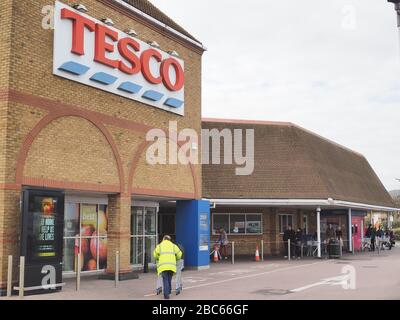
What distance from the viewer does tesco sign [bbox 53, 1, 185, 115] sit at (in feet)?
54.5

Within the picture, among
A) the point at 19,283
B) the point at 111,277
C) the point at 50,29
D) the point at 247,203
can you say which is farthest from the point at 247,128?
the point at 19,283

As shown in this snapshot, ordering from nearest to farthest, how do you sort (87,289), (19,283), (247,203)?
(19,283)
(87,289)
(247,203)

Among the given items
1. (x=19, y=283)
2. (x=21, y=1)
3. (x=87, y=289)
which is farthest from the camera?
(x=87, y=289)

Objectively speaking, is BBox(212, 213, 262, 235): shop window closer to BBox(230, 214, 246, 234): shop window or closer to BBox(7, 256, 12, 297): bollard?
BBox(230, 214, 246, 234): shop window

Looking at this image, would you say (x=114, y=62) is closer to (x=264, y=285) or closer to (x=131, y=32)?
(x=131, y=32)

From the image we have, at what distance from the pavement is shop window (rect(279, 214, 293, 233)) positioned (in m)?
10.3

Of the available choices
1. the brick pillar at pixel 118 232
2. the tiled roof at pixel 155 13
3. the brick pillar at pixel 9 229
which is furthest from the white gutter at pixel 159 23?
the brick pillar at pixel 9 229

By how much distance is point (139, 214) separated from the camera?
24.2m

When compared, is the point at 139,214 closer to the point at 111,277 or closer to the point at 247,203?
the point at 111,277

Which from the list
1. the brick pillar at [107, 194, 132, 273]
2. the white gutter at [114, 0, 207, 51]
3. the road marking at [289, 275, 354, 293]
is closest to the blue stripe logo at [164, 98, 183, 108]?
the white gutter at [114, 0, 207, 51]

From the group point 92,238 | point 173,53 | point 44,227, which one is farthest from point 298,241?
point 44,227

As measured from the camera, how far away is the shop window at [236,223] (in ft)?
110

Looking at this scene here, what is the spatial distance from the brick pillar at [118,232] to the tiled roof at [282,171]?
11325 millimetres

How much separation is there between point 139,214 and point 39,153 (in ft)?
30.3
